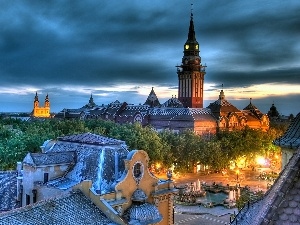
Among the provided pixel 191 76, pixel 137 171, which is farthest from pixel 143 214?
pixel 191 76

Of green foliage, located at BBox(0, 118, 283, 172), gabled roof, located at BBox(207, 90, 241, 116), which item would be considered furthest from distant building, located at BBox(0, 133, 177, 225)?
gabled roof, located at BBox(207, 90, 241, 116)

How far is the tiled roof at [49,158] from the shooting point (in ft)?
109

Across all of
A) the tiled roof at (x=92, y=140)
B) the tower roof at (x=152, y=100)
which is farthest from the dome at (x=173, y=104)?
the tiled roof at (x=92, y=140)

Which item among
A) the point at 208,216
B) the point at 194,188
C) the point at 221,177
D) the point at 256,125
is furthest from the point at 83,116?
the point at 208,216

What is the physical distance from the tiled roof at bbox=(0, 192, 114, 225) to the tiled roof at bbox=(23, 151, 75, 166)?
8707 mm

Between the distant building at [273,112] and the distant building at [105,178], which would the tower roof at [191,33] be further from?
the distant building at [105,178]

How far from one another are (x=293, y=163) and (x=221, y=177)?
71194 mm

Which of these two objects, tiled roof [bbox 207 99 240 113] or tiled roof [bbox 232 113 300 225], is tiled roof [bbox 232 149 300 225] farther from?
tiled roof [bbox 207 99 240 113]

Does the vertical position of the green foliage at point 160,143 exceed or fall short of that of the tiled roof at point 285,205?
it falls short

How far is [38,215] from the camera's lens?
886 inches

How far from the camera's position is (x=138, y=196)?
31.2 metres

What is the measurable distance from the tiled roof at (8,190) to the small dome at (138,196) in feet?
36.4

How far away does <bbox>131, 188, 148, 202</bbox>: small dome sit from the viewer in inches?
1222

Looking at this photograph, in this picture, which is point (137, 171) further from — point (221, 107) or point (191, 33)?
point (191, 33)
